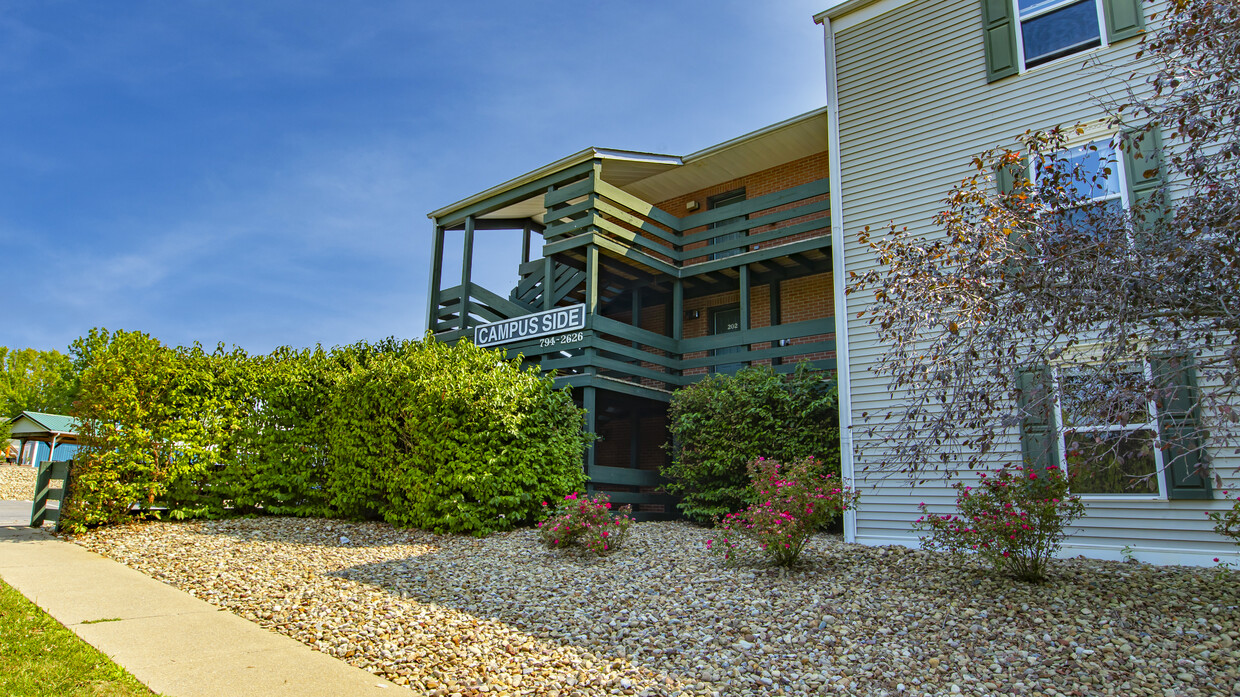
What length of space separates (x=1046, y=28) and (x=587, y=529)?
9.42m

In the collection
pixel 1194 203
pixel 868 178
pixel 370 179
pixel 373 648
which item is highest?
pixel 370 179

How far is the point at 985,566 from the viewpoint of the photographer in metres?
7.08

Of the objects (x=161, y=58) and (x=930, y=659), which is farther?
(x=161, y=58)

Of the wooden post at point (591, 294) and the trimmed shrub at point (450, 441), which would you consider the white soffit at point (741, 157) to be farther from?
the trimmed shrub at point (450, 441)

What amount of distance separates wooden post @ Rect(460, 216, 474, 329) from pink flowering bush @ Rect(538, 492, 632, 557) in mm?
7366

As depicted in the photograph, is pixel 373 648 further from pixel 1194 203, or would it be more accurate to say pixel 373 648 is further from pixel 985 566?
pixel 1194 203

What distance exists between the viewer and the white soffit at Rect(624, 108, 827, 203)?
13.1 meters

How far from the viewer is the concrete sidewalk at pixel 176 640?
423 cm

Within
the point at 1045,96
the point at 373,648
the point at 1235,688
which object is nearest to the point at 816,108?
the point at 1045,96

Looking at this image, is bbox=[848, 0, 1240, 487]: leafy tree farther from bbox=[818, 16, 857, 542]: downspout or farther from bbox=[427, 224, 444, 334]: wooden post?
bbox=[427, 224, 444, 334]: wooden post

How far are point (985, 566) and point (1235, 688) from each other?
2.85 m

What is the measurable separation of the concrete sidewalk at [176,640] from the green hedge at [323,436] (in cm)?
284

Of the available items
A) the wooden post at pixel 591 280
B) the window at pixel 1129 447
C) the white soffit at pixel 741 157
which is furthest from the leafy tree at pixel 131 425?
the window at pixel 1129 447

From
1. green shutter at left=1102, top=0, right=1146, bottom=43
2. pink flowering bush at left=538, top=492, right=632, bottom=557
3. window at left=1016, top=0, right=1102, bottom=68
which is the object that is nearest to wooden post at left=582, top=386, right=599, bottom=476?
pink flowering bush at left=538, top=492, right=632, bottom=557
